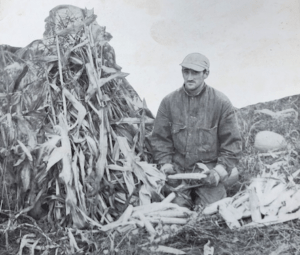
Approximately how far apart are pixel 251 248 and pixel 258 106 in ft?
3.88

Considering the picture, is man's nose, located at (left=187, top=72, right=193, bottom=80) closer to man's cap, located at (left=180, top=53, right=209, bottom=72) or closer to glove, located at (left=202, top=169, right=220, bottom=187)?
man's cap, located at (left=180, top=53, right=209, bottom=72)

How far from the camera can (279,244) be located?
1.93 m

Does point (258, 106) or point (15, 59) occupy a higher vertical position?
point (15, 59)

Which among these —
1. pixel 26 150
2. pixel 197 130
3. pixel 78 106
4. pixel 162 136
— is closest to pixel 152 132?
pixel 162 136

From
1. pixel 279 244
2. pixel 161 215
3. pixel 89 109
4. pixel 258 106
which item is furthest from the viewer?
pixel 258 106

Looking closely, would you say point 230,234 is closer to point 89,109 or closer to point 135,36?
point 89,109

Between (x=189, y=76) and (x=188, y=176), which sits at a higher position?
(x=189, y=76)

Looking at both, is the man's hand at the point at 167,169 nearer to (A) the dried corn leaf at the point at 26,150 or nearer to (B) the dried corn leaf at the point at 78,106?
(B) the dried corn leaf at the point at 78,106

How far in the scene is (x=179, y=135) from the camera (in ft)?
8.03

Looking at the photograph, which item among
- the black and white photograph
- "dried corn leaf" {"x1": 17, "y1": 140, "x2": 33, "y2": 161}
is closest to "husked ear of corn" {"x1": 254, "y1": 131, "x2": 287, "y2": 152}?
the black and white photograph

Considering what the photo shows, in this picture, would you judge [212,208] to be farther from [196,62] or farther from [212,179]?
[196,62]

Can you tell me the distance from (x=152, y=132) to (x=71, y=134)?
540 millimetres

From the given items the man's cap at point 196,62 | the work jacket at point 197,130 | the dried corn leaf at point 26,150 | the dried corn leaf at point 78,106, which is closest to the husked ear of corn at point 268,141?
the work jacket at point 197,130

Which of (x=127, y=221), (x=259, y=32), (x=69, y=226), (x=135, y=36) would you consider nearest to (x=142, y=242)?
(x=127, y=221)
